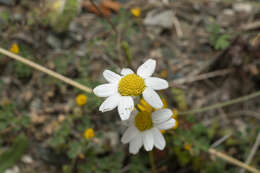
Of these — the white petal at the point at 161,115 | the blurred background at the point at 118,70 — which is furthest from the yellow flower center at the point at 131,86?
the blurred background at the point at 118,70

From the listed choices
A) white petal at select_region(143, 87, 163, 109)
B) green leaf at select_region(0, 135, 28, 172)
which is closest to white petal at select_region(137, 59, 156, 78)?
white petal at select_region(143, 87, 163, 109)

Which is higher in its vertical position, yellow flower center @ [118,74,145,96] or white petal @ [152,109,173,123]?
yellow flower center @ [118,74,145,96]

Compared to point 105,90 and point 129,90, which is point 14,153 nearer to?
point 105,90

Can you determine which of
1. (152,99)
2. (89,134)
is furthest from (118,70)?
(152,99)

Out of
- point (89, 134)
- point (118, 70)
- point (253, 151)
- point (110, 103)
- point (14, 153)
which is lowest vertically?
point (14, 153)

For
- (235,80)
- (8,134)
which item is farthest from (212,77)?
(8,134)

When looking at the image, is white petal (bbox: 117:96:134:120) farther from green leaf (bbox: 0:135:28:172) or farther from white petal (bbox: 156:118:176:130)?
green leaf (bbox: 0:135:28:172)

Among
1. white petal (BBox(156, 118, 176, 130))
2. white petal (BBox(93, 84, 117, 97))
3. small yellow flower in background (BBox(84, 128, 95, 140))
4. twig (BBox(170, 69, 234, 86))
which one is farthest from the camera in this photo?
twig (BBox(170, 69, 234, 86))

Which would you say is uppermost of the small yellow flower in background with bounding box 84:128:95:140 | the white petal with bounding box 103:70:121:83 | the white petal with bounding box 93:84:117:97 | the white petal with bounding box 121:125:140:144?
the white petal with bounding box 103:70:121:83
